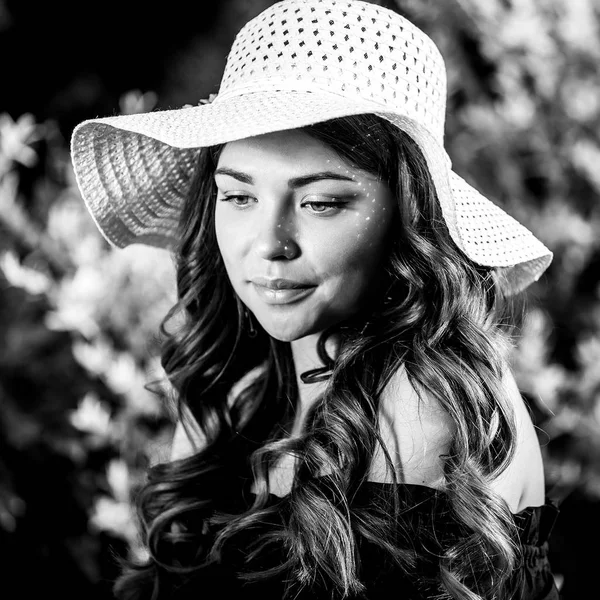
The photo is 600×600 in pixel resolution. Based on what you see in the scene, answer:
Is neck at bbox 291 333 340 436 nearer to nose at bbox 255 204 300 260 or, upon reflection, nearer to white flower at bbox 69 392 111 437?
nose at bbox 255 204 300 260

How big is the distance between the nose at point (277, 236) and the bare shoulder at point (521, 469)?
1.71ft

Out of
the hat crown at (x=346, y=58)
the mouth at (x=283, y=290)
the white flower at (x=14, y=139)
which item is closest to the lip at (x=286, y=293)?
the mouth at (x=283, y=290)

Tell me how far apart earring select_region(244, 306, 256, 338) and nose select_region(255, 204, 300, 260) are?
20.4 inches

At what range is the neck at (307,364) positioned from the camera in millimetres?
1626

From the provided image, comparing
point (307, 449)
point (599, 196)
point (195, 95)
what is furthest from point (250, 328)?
point (195, 95)

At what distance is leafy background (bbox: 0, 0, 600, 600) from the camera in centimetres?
267

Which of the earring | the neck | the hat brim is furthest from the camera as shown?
the earring

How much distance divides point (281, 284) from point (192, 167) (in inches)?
22.0

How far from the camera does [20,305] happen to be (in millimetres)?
2949

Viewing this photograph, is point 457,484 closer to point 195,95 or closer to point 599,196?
point 599,196

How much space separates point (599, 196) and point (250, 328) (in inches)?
75.6

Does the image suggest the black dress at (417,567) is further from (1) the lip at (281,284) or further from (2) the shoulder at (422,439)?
(1) the lip at (281,284)

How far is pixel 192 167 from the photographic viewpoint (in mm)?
1804

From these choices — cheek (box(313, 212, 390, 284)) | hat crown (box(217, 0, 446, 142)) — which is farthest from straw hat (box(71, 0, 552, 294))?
cheek (box(313, 212, 390, 284))
